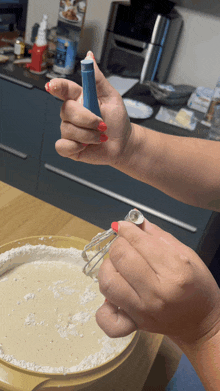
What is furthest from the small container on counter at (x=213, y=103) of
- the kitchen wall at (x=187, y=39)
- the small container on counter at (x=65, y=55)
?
the small container on counter at (x=65, y=55)

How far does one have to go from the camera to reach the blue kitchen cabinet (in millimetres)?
1670

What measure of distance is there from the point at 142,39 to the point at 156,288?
1.58 metres

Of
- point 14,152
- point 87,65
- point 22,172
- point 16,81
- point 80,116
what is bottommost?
point 22,172

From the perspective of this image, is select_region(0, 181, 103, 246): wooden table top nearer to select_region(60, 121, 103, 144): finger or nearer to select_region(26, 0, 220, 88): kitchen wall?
select_region(60, 121, 103, 144): finger

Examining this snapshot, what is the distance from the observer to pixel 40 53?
1717 millimetres

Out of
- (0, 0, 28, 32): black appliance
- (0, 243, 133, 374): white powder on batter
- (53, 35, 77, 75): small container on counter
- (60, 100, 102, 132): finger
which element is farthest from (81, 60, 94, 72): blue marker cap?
(0, 0, 28, 32): black appliance

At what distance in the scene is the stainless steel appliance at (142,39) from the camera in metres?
1.68

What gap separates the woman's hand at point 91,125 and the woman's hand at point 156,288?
0.23 metres

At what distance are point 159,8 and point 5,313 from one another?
1.61 m

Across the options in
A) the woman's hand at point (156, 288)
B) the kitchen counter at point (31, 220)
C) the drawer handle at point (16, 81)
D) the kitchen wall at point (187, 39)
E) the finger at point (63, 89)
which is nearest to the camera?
the woman's hand at point (156, 288)

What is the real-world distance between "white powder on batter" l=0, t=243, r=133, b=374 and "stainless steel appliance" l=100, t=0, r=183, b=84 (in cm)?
139

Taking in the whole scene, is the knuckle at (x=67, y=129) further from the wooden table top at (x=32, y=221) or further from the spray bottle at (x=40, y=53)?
the spray bottle at (x=40, y=53)

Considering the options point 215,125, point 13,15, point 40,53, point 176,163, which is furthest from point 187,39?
point 176,163

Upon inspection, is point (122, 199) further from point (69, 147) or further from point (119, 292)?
point (119, 292)
